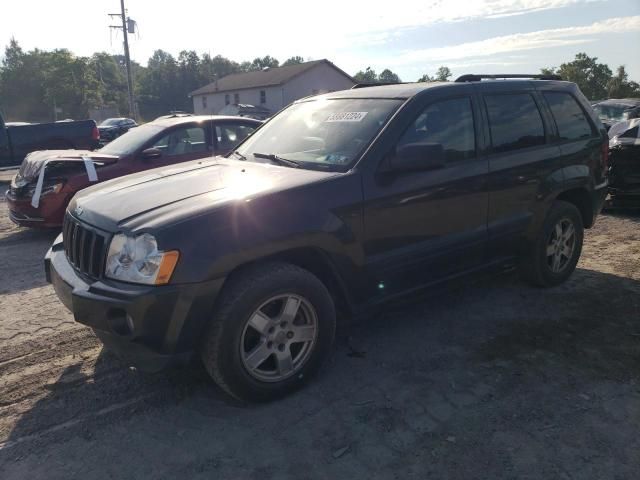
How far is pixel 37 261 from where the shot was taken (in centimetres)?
612

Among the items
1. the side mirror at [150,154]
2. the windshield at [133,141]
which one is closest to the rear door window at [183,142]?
the windshield at [133,141]

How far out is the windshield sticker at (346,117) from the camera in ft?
12.2

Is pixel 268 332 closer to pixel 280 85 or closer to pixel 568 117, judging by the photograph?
pixel 568 117

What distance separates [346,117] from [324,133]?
0.66 ft

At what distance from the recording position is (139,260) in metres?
2.72

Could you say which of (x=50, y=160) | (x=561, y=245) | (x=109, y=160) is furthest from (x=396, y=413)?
(x=50, y=160)

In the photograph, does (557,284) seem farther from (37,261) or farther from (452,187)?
(37,261)

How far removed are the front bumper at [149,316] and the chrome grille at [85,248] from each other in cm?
13

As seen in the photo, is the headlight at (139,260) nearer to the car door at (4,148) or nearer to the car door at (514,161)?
the car door at (514,161)

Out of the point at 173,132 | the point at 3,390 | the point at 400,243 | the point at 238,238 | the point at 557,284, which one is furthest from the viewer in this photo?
the point at 173,132

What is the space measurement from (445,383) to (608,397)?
0.96 m

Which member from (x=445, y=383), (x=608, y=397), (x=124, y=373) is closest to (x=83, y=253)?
(x=124, y=373)

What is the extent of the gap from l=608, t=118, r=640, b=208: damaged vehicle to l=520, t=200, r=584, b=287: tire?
3299 mm

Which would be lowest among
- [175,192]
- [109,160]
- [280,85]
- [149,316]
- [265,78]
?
[149,316]
